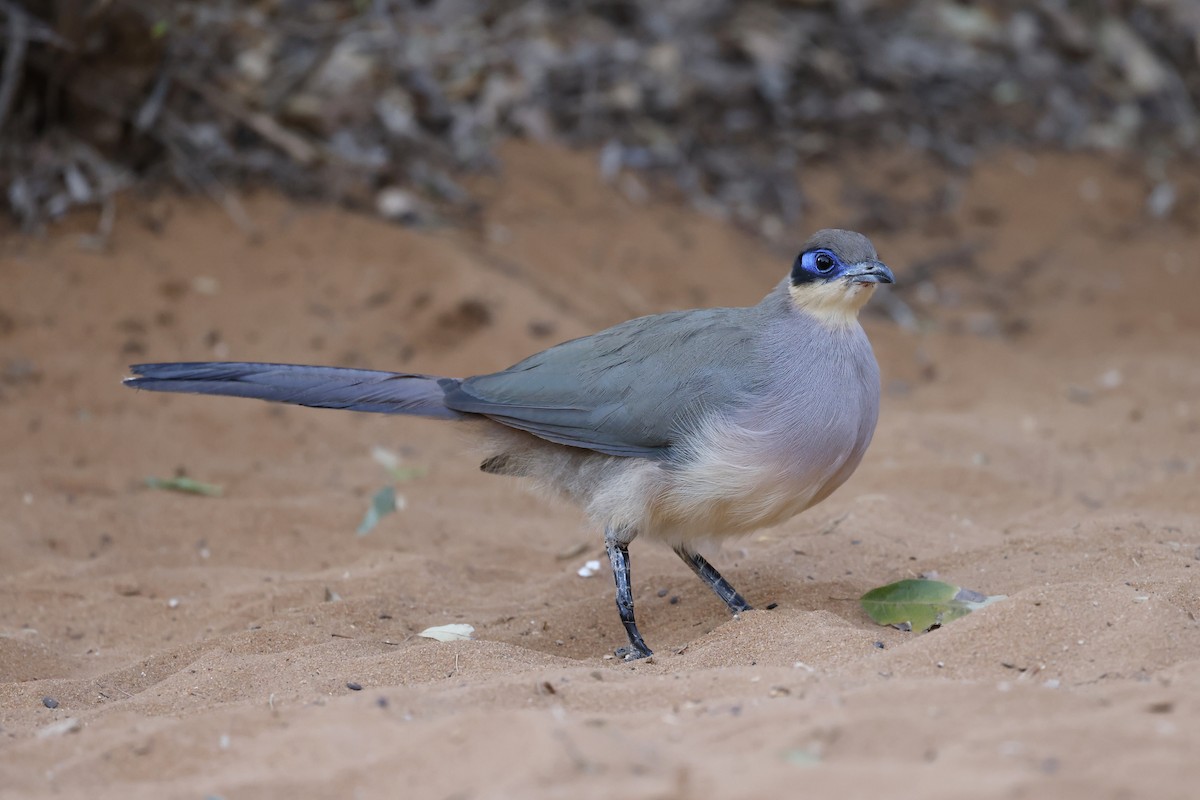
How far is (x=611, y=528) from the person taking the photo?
453 cm

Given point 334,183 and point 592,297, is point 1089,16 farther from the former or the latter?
point 334,183

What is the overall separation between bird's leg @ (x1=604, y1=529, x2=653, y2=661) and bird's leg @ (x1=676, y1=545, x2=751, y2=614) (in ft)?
0.92

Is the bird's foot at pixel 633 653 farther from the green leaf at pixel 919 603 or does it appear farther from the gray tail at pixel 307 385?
the gray tail at pixel 307 385

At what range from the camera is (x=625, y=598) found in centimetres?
449

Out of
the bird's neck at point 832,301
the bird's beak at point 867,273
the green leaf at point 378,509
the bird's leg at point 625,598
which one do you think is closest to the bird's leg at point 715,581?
the bird's leg at point 625,598

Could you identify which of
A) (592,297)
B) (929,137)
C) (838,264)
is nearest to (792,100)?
(929,137)

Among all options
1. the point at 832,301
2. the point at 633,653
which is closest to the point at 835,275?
the point at 832,301

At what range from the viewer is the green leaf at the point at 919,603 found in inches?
165

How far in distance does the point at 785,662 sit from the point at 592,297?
515 cm

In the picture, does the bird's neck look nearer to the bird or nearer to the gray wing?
the bird

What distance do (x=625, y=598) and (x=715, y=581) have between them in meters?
0.38

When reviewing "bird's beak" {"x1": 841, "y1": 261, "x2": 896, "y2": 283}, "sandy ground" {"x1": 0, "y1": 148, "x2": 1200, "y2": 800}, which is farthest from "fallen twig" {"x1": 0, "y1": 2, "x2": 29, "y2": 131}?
"bird's beak" {"x1": 841, "y1": 261, "x2": 896, "y2": 283}

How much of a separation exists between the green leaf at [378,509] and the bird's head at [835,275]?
7.75ft

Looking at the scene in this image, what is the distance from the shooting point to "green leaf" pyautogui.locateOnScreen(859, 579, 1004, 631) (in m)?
4.20
